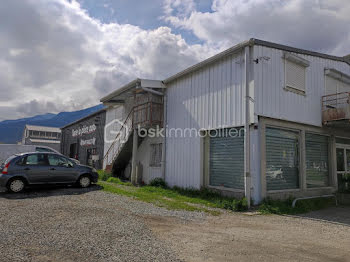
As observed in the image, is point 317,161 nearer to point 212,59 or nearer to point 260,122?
point 260,122

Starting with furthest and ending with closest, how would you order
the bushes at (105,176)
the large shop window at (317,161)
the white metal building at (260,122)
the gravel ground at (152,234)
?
1. the bushes at (105,176)
2. the large shop window at (317,161)
3. the white metal building at (260,122)
4. the gravel ground at (152,234)

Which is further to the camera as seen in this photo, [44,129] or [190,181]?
[44,129]

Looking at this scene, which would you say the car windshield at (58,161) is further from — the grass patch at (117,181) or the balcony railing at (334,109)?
the balcony railing at (334,109)

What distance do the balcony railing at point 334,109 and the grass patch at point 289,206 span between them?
3367mm

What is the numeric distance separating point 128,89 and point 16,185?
7066 millimetres

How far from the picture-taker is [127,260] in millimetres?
3828

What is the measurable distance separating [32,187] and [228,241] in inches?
348

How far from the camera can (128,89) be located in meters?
14.1

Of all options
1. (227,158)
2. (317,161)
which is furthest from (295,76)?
(227,158)

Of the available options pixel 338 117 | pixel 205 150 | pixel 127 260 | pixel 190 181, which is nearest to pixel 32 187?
pixel 190 181

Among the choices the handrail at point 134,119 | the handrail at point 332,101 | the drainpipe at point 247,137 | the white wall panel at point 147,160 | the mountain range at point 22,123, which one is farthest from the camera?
the mountain range at point 22,123

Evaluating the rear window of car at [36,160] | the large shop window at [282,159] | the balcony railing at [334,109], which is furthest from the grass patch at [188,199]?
the balcony railing at [334,109]

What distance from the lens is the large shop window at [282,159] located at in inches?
356

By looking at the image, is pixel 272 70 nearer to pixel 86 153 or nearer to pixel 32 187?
pixel 32 187
